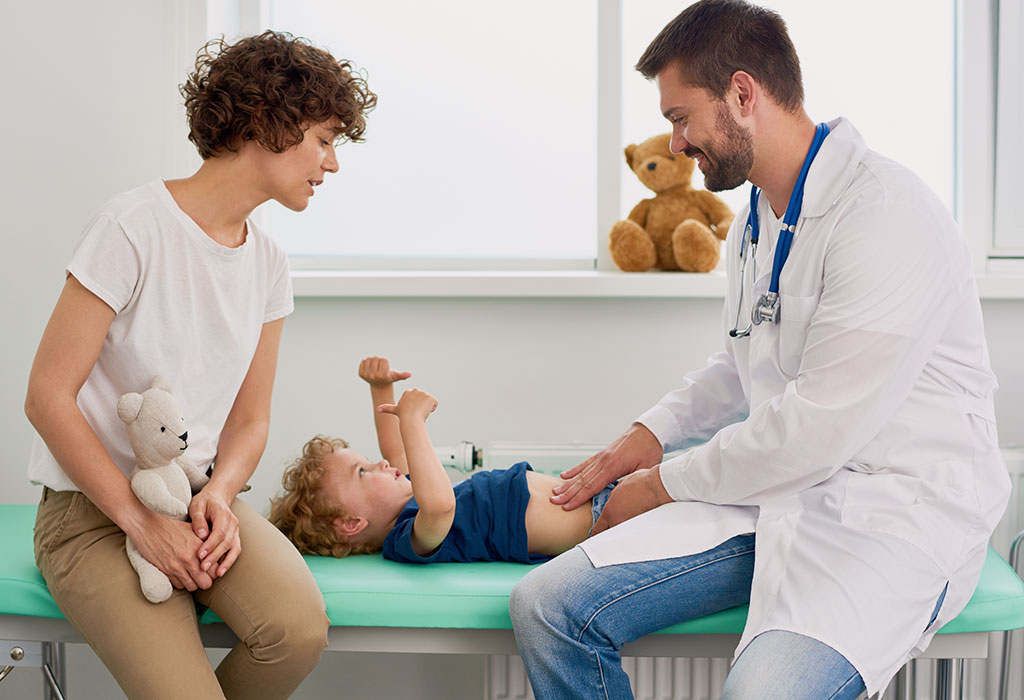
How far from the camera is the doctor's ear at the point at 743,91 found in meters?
1.57

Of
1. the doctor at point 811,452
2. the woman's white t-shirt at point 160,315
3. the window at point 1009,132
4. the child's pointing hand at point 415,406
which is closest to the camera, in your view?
the doctor at point 811,452

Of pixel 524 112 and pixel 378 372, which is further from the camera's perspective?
pixel 524 112

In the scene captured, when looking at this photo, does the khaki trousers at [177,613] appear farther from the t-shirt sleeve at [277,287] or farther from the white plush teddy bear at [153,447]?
the t-shirt sleeve at [277,287]

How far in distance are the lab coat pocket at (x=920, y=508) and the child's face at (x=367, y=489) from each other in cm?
84

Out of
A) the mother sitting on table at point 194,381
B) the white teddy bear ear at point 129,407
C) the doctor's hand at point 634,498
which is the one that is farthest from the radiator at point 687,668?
the white teddy bear ear at point 129,407

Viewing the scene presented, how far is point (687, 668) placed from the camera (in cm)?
214

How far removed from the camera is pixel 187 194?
63.2 inches

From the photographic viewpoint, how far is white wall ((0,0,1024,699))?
2.28 meters

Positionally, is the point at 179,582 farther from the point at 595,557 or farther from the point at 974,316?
the point at 974,316

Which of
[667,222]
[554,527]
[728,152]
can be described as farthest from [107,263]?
[667,222]

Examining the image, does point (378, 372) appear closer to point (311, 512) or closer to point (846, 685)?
point (311, 512)

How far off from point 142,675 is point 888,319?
1223 millimetres

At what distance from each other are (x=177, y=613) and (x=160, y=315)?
0.48 m

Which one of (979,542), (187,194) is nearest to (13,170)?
(187,194)
